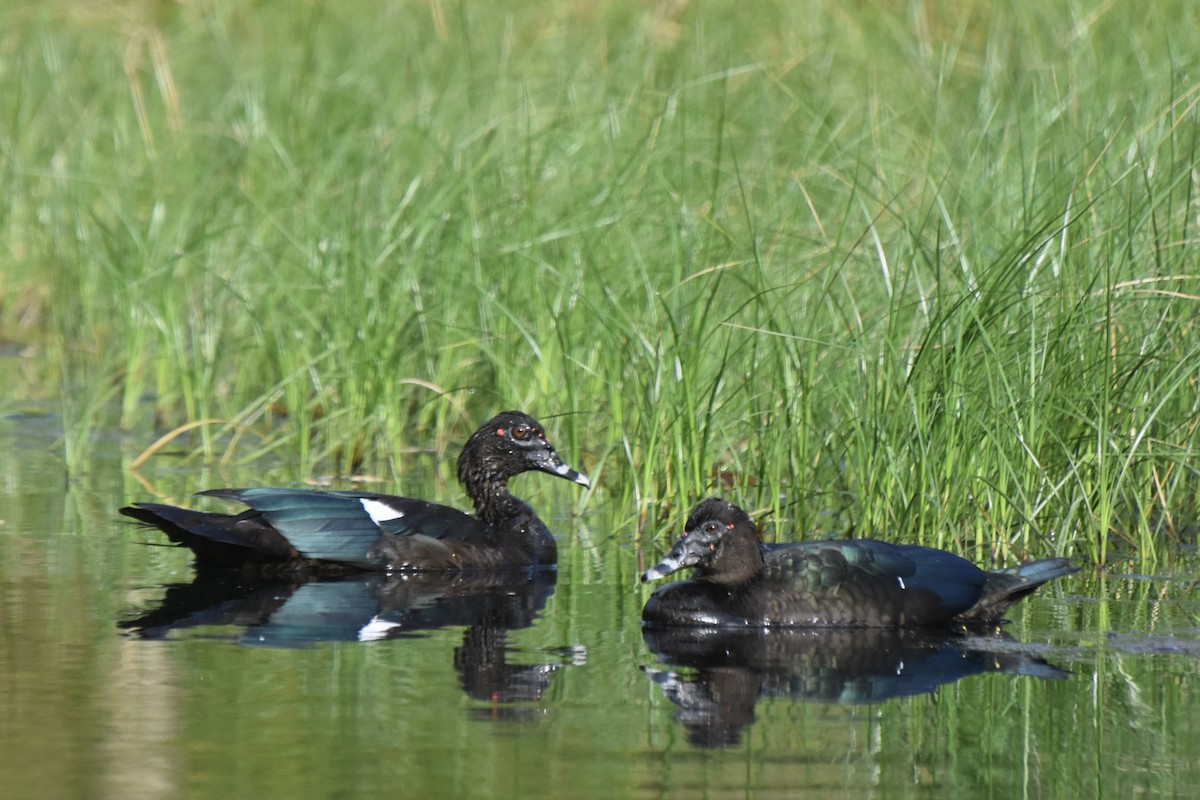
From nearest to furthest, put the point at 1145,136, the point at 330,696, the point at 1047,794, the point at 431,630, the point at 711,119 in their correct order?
1. the point at 1047,794
2. the point at 330,696
3. the point at 431,630
4. the point at 1145,136
5. the point at 711,119

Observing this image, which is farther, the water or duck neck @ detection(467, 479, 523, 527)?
duck neck @ detection(467, 479, 523, 527)

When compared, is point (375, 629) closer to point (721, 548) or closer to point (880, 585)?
point (721, 548)

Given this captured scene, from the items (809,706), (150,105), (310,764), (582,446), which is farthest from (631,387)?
(150,105)

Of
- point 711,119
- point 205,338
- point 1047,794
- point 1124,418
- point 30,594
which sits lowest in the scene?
point 1047,794

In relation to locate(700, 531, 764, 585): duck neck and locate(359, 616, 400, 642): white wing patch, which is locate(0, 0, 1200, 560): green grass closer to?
locate(700, 531, 764, 585): duck neck

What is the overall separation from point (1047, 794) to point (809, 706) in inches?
40.4

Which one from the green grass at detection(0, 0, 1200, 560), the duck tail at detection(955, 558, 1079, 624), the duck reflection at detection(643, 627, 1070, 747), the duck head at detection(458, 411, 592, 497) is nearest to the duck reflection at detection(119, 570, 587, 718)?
the duck reflection at detection(643, 627, 1070, 747)

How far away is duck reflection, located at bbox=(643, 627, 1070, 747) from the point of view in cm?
561

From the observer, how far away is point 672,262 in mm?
9344

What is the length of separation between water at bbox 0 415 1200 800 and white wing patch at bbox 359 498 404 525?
308mm

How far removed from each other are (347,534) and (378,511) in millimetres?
159

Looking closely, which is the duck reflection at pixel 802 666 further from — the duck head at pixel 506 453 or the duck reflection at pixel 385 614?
the duck head at pixel 506 453

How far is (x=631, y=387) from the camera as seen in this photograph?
29.6 ft

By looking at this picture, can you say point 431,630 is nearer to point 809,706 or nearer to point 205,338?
point 809,706
